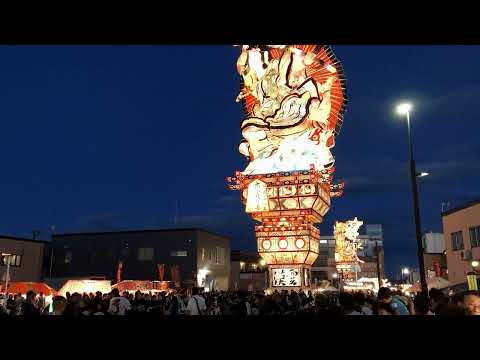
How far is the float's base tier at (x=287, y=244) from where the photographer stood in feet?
85.8

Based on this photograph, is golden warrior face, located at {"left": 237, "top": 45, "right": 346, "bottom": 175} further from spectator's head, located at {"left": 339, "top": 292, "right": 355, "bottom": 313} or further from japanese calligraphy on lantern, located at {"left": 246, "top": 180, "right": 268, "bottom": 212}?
spectator's head, located at {"left": 339, "top": 292, "right": 355, "bottom": 313}

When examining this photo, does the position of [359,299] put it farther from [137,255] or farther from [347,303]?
[137,255]

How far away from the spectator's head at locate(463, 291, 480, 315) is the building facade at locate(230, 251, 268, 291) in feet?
202

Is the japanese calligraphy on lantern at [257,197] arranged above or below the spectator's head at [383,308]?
above

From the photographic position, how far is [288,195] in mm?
26109

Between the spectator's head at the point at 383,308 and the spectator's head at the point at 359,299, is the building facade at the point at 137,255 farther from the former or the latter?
the spectator's head at the point at 383,308

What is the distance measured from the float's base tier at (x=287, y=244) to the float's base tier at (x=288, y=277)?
28 centimetres

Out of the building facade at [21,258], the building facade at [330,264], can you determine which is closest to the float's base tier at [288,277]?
the building facade at [21,258]

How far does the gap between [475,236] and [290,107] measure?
816 inches

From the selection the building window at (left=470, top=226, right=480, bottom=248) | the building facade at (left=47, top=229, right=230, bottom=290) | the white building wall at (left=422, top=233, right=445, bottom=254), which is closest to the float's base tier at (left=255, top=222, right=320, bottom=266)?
the building window at (left=470, top=226, right=480, bottom=248)

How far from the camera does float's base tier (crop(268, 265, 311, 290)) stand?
26344 millimetres
